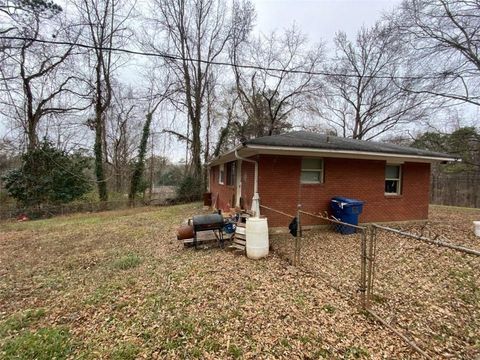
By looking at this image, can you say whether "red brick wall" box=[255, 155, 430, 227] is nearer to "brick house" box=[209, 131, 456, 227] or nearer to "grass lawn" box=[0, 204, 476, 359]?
"brick house" box=[209, 131, 456, 227]

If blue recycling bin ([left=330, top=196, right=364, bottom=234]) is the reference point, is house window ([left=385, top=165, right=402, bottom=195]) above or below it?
above

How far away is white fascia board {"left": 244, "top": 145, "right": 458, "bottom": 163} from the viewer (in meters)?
6.77

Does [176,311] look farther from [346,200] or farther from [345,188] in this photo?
[345,188]

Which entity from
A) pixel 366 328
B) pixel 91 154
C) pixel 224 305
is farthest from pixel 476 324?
pixel 91 154

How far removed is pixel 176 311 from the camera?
3518 mm

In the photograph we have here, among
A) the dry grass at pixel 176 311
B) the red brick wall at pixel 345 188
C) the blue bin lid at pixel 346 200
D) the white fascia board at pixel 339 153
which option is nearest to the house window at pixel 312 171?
the red brick wall at pixel 345 188

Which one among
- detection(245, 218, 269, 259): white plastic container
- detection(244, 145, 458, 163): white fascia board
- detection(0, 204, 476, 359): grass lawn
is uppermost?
detection(244, 145, 458, 163): white fascia board

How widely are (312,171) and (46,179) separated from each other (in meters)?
16.0

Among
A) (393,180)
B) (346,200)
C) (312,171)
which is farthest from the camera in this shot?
(393,180)

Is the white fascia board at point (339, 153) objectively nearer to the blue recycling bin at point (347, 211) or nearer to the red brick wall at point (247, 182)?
the red brick wall at point (247, 182)

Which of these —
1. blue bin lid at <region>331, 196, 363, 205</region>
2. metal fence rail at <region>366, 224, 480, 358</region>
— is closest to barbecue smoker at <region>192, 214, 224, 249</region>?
metal fence rail at <region>366, 224, 480, 358</region>

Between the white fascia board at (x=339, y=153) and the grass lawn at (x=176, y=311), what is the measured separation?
2.85 m

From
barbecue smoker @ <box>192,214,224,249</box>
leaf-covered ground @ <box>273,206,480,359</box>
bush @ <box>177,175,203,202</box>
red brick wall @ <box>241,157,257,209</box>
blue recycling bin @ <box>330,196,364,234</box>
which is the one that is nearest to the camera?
leaf-covered ground @ <box>273,206,480,359</box>

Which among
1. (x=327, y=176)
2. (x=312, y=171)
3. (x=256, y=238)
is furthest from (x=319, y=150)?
(x=256, y=238)
